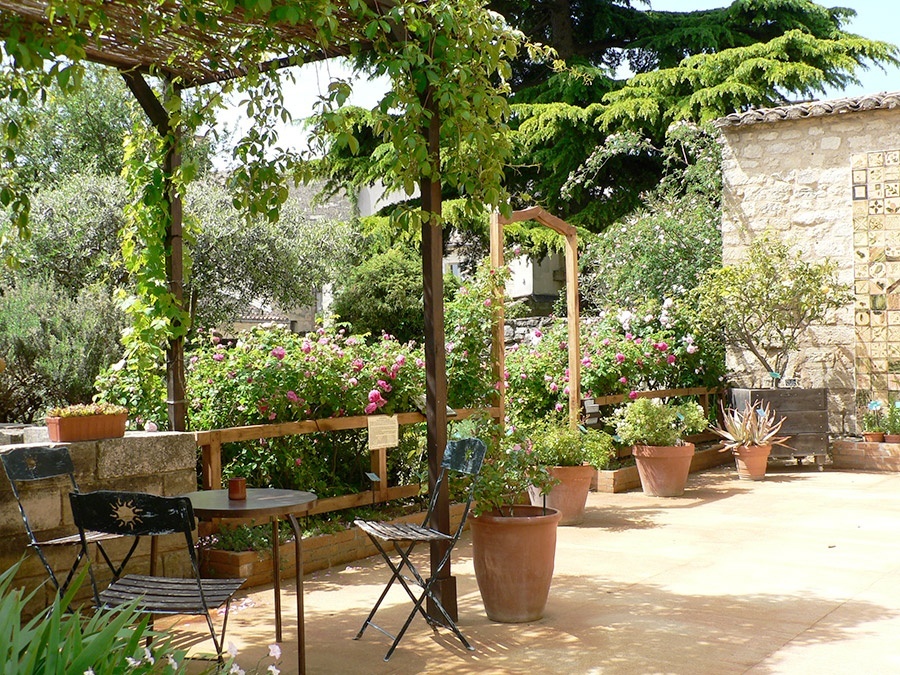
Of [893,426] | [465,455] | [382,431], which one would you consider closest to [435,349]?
[465,455]

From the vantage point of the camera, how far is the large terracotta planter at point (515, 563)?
4406 millimetres

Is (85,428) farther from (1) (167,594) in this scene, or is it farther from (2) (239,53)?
(2) (239,53)

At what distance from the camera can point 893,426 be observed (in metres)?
9.51

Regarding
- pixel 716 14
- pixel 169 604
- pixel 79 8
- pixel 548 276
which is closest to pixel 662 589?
pixel 169 604

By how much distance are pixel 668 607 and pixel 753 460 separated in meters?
4.68

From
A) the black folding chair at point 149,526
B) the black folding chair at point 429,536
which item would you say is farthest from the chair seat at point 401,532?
the black folding chair at point 149,526

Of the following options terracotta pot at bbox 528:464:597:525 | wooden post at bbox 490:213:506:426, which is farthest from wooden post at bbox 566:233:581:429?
terracotta pot at bbox 528:464:597:525

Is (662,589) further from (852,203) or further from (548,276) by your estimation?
(548,276)

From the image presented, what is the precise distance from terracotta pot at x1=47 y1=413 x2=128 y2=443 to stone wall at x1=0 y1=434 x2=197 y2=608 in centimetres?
6

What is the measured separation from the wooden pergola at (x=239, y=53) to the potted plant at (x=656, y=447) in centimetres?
373

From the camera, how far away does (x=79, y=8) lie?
3502 mm

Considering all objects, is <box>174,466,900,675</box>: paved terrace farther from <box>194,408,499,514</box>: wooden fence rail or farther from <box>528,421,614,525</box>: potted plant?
<box>194,408,499,514</box>: wooden fence rail

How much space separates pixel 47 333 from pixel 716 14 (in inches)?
538

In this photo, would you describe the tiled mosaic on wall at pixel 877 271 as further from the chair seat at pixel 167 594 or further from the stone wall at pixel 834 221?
the chair seat at pixel 167 594
